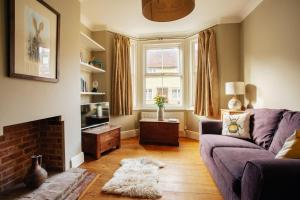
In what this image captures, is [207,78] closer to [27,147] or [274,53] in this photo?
[274,53]

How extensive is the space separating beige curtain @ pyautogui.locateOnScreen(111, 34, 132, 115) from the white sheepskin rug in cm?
154

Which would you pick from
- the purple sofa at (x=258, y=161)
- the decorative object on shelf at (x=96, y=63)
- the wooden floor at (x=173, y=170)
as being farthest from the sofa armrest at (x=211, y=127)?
the decorative object on shelf at (x=96, y=63)

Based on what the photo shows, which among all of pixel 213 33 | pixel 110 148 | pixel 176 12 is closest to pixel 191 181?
pixel 110 148

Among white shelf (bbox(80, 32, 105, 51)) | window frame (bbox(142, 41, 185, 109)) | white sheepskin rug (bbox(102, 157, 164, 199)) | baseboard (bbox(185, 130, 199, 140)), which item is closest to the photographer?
white sheepskin rug (bbox(102, 157, 164, 199))

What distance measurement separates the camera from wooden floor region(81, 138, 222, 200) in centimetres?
185

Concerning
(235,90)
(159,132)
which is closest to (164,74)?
(159,132)

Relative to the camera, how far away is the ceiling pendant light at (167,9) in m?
1.48

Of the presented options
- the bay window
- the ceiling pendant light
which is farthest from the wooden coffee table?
the ceiling pendant light

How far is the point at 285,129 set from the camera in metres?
1.78

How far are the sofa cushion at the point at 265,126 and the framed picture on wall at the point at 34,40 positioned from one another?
2566mm

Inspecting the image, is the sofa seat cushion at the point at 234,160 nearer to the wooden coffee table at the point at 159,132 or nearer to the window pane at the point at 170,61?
the wooden coffee table at the point at 159,132

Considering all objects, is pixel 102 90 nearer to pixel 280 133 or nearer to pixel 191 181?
pixel 191 181

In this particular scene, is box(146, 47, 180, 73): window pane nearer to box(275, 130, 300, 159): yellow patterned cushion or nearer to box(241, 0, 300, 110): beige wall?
box(241, 0, 300, 110): beige wall

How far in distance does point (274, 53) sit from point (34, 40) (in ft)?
9.76
